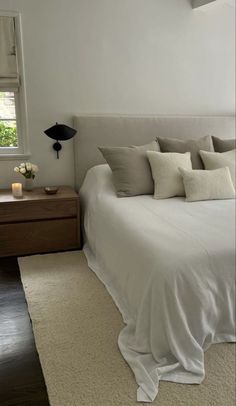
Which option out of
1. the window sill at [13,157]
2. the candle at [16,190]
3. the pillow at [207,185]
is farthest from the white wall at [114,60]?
the pillow at [207,185]

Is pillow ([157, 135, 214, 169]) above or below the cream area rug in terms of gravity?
above

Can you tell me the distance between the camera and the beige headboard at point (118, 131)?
319cm

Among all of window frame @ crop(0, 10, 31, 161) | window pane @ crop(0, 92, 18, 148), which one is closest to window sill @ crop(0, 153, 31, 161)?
window frame @ crop(0, 10, 31, 161)

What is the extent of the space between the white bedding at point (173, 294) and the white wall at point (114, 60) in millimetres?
1576

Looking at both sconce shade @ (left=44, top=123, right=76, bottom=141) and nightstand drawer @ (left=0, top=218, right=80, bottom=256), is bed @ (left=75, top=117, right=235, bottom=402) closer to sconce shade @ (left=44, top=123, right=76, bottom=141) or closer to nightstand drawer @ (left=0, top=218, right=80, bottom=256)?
nightstand drawer @ (left=0, top=218, right=80, bottom=256)

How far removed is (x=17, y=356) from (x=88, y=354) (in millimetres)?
378

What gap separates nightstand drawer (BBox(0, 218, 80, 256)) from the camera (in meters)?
2.81

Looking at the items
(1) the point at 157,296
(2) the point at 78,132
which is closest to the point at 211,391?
(1) the point at 157,296

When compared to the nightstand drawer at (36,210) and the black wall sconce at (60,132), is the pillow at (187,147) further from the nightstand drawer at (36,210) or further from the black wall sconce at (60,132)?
the nightstand drawer at (36,210)

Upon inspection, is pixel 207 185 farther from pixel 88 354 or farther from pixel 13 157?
pixel 13 157

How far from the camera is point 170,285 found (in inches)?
62.1

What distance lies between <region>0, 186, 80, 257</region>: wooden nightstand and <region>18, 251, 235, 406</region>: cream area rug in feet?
1.36

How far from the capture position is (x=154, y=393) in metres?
1.49

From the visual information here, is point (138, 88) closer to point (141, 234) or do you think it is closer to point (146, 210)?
point (146, 210)
